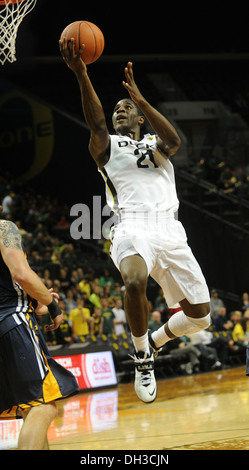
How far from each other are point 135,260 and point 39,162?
19.8 m

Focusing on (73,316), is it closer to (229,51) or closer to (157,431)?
(157,431)

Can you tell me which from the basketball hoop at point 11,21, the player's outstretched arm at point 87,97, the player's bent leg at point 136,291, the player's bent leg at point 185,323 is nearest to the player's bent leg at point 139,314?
the player's bent leg at point 136,291

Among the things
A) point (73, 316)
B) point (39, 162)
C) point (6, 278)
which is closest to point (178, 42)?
point (39, 162)

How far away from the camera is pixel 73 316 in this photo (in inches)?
563

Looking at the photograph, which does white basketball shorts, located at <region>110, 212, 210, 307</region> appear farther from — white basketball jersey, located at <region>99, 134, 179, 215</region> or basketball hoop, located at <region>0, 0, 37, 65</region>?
basketball hoop, located at <region>0, 0, 37, 65</region>

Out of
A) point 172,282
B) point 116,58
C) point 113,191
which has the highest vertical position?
point 116,58

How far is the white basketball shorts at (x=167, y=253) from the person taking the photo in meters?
5.88

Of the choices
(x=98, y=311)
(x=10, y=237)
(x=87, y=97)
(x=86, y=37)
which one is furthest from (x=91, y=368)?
(x=10, y=237)

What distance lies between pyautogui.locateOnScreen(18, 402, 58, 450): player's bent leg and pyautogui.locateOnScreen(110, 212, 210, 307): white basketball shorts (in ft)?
5.71

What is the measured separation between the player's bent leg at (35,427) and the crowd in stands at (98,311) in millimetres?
8830

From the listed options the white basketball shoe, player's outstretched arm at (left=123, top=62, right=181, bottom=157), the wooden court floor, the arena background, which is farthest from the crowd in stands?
player's outstretched arm at (left=123, top=62, right=181, bottom=157)

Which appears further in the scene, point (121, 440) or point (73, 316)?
point (73, 316)

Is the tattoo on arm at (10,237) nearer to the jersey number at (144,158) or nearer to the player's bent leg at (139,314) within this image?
the player's bent leg at (139,314)

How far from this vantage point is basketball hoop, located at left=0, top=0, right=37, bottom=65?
7.19 m
